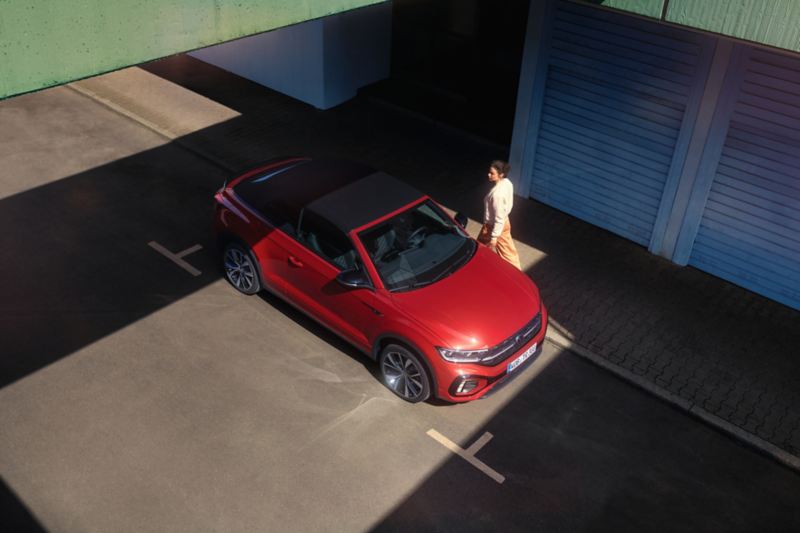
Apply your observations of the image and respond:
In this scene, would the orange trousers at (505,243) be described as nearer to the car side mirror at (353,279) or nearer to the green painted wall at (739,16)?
the car side mirror at (353,279)

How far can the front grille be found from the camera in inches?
309

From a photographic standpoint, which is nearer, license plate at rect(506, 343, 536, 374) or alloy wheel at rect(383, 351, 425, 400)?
license plate at rect(506, 343, 536, 374)

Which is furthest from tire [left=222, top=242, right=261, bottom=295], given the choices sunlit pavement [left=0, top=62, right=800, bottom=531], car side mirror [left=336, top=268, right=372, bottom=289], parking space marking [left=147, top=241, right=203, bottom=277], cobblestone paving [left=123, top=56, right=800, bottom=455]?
cobblestone paving [left=123, top=56, right=800, bottom=455]

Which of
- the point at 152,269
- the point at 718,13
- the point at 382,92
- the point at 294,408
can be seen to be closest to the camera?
the point at 718,13

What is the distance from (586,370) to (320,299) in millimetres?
3246

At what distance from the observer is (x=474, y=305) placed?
8117 millimetres

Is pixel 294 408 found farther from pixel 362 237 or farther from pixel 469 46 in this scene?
pixel 469 46

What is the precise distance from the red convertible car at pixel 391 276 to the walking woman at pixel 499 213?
0.71 metres

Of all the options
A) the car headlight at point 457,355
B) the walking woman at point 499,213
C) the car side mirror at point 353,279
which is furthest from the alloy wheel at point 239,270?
the walking woman at point 499,213

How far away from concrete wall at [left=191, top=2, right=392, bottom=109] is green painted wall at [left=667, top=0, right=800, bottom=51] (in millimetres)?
7738

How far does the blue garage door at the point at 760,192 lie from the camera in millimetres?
9172

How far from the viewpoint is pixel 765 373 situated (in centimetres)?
909

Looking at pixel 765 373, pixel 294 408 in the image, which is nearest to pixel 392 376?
pixel 294 408

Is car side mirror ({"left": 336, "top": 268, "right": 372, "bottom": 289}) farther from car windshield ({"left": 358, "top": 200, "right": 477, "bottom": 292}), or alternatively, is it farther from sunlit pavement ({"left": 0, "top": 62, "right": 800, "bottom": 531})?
sunlit pavement ({"left": 0, "top": 62, "right": 800, "bottom": 531})
